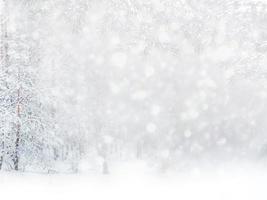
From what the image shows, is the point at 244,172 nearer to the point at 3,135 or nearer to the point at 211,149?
the point at 211,149

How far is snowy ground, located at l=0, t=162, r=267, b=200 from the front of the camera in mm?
11836

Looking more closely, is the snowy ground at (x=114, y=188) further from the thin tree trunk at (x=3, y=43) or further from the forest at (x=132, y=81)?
the thin tree trunk at (x=3, y=43)

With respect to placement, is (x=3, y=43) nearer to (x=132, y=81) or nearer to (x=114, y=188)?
(x=114, y=188)

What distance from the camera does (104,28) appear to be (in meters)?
15.3

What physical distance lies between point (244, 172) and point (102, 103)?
6023 mm

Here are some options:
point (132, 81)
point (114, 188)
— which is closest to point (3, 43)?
point (114, 188)

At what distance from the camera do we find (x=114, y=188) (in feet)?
44.4

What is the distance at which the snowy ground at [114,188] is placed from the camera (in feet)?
38.8

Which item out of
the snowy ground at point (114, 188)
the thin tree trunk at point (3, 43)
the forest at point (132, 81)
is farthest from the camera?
the forest at point (132, 81)

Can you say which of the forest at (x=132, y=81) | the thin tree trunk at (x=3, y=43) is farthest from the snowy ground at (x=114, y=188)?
the thin tree trunk at (x=3, y=43)

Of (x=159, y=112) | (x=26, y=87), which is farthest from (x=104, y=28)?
(x=159, y=112)

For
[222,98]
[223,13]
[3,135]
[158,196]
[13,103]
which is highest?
[223,13]

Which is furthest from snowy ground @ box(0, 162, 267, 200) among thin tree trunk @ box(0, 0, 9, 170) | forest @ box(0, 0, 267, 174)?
thin tree trunk @ box(0, 0, 9, 170)

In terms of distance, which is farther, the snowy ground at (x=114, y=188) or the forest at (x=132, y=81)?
the forest at (x=132, y=81)
